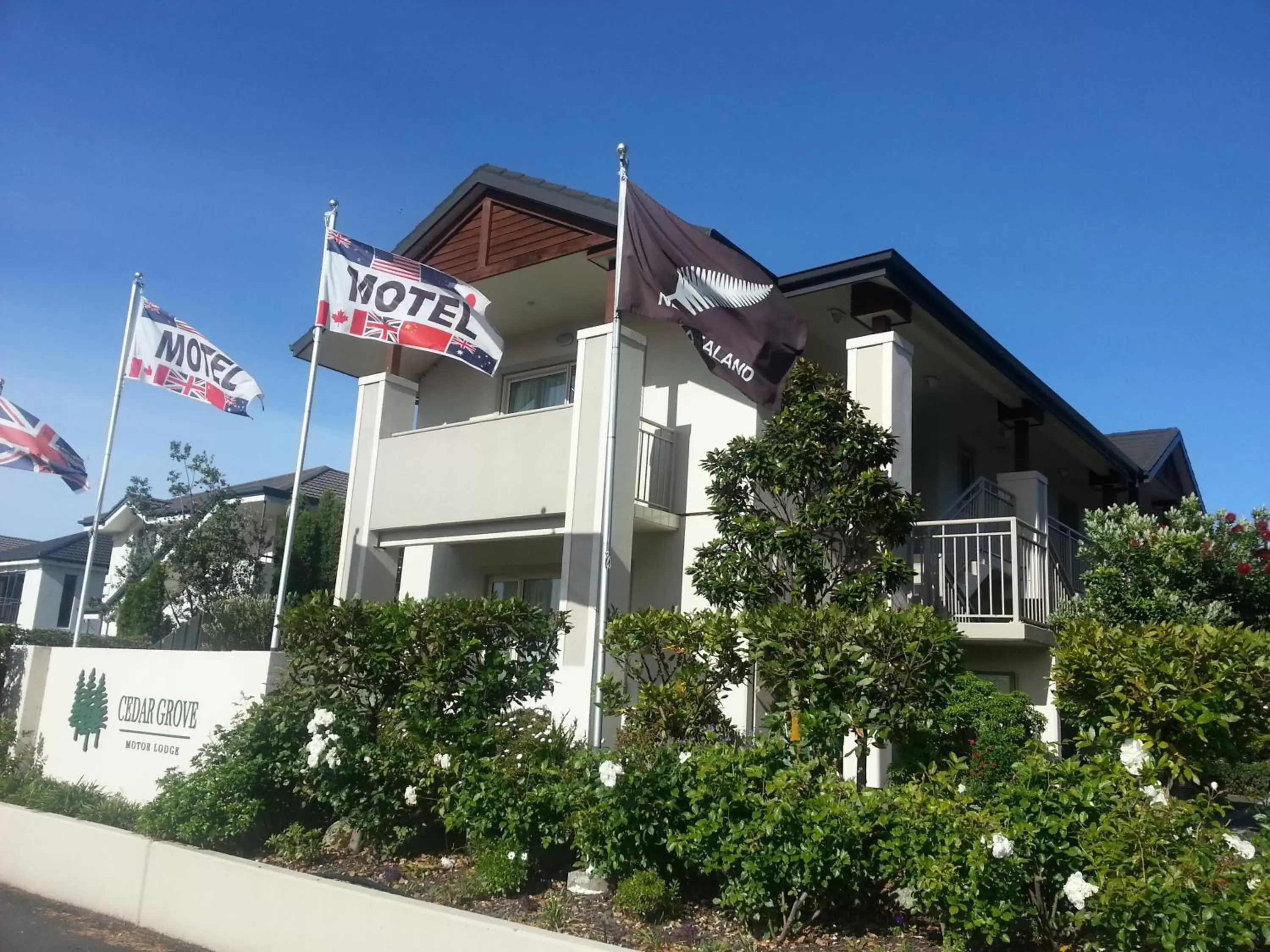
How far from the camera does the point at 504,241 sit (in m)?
13.0

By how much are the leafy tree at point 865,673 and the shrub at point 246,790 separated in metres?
4.02

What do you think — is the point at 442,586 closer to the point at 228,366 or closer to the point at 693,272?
the point at 228,366

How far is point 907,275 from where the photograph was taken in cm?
1119

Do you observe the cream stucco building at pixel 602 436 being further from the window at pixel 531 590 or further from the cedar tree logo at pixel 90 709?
the cedar tree logo at pixel 90 709

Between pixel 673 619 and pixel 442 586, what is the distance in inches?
282

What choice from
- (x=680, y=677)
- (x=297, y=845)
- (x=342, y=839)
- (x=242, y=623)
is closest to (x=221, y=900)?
(x=297, y=845)

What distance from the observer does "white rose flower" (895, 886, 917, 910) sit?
596 centimetres

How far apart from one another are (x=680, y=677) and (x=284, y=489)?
2119cm

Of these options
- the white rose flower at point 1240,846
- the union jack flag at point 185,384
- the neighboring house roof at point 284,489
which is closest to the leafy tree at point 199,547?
the neighboring house roof at point 284,489

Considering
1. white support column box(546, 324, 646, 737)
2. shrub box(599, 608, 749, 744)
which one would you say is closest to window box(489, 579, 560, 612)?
white support column box(546, 324, 646, 737)

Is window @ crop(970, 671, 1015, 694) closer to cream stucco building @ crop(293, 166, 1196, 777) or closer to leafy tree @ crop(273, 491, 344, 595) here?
cream stucco building @ crop(293, 166, 1196, 777)

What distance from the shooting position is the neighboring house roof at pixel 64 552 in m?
34.8

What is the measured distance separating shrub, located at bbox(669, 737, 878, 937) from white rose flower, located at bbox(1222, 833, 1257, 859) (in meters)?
1.69

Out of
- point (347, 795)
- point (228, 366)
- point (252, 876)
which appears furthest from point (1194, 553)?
point (228, 366)
